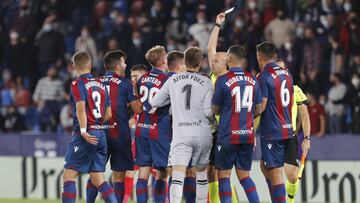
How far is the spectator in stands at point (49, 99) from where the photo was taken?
2511cm

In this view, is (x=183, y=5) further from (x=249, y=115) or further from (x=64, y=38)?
(x=249, y=115)

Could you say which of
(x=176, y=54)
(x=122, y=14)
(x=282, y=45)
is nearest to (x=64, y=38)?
(x=122, y=14)

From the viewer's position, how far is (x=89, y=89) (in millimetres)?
15078

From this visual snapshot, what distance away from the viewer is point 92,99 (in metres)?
15.1

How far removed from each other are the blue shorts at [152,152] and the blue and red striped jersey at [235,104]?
0.95 m

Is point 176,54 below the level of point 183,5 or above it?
below

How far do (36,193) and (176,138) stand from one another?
749 centimetres

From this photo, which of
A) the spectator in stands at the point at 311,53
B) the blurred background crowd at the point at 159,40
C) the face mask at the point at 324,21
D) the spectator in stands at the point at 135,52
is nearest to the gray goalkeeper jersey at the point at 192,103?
the blurred background crowd at the point at 159,40

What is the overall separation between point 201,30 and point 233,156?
9.98 metres

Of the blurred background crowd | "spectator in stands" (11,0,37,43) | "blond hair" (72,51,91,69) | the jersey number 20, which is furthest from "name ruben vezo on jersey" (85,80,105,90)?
"spectator in stands" (11,0,37,43)

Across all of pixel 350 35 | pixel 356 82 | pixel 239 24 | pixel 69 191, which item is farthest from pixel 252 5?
pixel 69 191

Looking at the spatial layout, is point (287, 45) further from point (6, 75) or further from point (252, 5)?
point (6, 75)

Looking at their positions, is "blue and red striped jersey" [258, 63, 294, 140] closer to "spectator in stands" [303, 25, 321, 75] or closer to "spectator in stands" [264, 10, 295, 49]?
"spectator in stands" [303, 25, 321, 75]

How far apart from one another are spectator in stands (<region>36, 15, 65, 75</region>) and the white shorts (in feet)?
38.6
